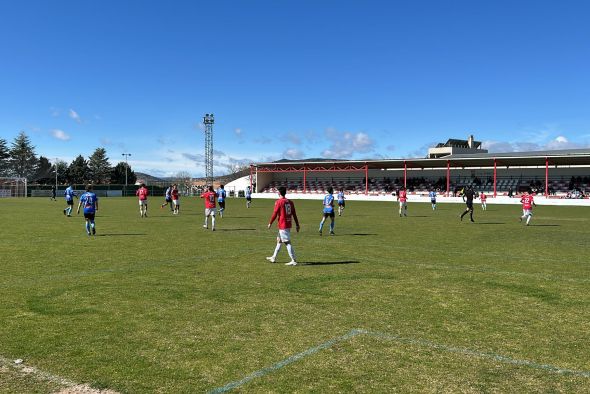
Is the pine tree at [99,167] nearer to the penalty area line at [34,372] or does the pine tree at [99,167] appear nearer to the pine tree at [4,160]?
the pine tree at [4,160]

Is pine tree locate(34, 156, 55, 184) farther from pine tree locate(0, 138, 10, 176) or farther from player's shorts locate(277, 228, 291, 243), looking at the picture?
player's shorts locate(277, 228, 291, 243)

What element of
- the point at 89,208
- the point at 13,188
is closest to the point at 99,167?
the point at 13,188

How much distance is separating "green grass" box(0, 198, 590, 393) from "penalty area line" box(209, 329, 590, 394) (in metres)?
0.05

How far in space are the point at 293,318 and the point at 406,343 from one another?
179 centimetres

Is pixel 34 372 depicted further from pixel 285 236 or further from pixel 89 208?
pixel 89 208

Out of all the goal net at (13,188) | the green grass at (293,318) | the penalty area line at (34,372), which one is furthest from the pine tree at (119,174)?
the penalty area line at (34,372)

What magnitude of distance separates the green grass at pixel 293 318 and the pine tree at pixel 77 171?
359ft

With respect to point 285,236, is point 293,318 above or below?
below

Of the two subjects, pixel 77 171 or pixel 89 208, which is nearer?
pixel 89 208

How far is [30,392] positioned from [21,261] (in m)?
8.65

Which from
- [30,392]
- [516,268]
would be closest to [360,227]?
[516,268]

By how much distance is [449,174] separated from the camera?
68.6 meters

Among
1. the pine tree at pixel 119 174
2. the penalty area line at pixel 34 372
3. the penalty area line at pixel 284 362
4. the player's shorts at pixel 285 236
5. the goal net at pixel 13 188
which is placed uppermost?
the pine tree at pixel 119 174

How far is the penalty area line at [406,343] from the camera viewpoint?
4.94 meters
